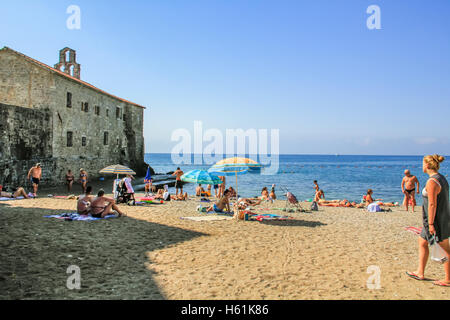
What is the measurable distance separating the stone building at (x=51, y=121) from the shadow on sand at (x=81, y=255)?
34.6 feet

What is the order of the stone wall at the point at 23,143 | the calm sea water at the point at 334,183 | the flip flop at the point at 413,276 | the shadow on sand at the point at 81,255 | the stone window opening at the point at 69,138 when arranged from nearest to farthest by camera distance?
the shadow on sand at the point at 81,255
the flip flop at the point at 413,276
the stone wall at the point at 23,143
the stone window opening at the point at 69,138
the calm sea water at the point at 334,183

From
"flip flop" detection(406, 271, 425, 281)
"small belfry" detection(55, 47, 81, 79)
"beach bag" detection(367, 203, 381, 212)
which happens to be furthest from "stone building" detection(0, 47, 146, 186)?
"beach bag" detection(367, 203, 381, 212)

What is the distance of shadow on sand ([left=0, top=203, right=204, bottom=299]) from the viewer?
443 cm

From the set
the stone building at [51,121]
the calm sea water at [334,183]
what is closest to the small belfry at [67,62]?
the stone building at [51,121]

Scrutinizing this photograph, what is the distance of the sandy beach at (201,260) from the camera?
Result: 15.0 ft

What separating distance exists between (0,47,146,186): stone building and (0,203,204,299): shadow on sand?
1054 cm

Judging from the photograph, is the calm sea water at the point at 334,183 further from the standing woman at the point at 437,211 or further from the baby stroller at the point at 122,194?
the standing woman at the point at 437,211

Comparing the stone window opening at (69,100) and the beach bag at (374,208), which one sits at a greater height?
the stone window opening at (69,100)

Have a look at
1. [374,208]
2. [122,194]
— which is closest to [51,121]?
[122,194]

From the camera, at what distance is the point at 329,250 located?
717cm

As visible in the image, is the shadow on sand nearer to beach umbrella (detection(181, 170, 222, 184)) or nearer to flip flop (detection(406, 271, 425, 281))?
beach umbrella (detection(181, 170, 222, 184))

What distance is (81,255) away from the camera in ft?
19.9

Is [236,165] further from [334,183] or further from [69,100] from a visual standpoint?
[334,183]
